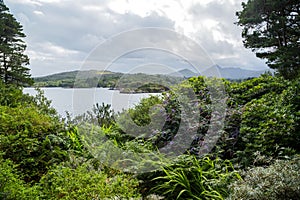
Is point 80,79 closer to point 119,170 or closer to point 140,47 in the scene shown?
point 140,47

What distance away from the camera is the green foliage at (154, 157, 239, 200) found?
203cm

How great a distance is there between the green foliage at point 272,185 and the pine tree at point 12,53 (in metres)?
4.87

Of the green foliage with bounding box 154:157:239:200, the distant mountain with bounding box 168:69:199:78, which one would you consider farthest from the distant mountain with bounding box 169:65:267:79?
the green foliage with bounding box 154:157:239:200

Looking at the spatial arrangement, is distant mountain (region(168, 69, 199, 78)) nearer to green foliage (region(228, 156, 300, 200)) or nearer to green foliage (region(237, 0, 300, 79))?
green foliage (region(228, 156, 300, 200))

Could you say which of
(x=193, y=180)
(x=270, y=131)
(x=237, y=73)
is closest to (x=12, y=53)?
(x=237, y=73)

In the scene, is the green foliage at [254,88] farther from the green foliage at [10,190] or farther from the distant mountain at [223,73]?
the green foliage at [10,190]

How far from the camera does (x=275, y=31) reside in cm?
541

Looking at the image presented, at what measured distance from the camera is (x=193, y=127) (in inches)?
114

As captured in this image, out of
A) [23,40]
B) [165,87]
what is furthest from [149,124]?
[23,40]

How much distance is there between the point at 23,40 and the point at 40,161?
422 centimetres

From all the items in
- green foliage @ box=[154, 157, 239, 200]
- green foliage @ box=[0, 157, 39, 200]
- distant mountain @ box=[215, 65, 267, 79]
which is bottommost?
green foliage @ box=[154, 157, 239, 200]

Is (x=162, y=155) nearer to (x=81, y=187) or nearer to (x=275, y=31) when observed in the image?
(x=81, y=187)

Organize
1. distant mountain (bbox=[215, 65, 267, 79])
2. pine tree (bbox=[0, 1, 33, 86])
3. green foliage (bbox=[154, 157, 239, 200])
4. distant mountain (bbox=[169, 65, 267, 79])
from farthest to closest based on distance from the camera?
1. pine tree (bbox=[0, 1, 33, 86])
2. distant mountain (bbox=[215, 65, 267, 79])
3. distant mountain (bbox=[169, 65, 267, 79])
4. green foliage (bbox=[154, 157, 239, 200])

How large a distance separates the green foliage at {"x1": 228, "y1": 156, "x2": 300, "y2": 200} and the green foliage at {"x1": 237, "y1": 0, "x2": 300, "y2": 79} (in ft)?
12.0
